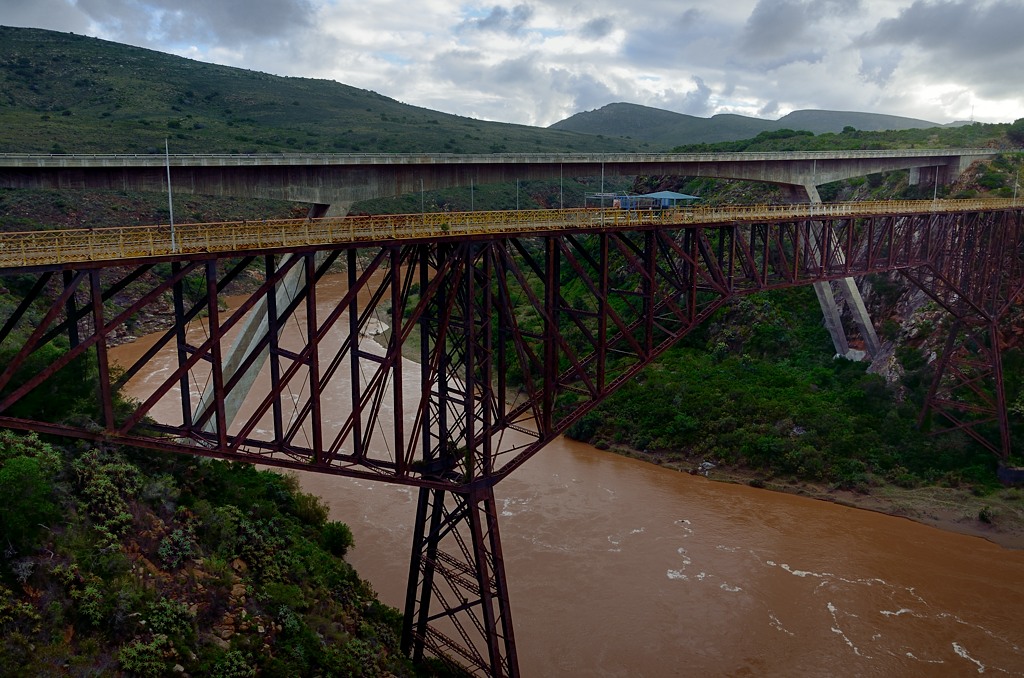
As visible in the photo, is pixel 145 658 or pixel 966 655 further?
pixel 966 655

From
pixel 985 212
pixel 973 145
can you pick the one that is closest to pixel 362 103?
pixel 973 145

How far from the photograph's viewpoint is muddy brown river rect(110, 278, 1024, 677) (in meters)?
20.5

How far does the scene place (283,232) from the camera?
15438mm

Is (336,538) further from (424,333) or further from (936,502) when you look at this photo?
(936,502)

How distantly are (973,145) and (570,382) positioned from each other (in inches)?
1833

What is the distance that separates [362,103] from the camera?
14688cm

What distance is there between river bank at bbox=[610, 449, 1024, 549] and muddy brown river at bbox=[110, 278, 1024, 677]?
528mm

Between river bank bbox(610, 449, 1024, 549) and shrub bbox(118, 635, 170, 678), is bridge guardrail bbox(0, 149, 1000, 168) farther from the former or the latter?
river bank bbox(610, 449, 1024, 549)

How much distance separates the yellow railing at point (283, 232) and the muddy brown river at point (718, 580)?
11017 mm

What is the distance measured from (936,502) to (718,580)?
10580mm

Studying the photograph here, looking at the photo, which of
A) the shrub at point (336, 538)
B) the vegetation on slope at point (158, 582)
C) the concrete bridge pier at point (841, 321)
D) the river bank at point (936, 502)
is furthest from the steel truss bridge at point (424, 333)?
the concrete bridge pier at point (841, 321)

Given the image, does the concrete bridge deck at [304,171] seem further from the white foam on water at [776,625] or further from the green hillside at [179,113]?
the green hillside at [179,113]

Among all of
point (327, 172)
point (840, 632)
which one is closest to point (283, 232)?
point (327, 172)

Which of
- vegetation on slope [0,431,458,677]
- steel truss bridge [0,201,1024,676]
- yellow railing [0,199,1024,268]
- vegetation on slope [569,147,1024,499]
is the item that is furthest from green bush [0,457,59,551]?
vegetation on slope [569,147,1024,499]
